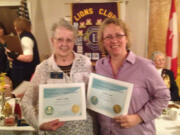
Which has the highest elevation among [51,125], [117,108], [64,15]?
[64,15]

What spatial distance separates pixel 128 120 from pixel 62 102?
1.41 ft

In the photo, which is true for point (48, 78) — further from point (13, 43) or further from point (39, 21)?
point (39, 21)

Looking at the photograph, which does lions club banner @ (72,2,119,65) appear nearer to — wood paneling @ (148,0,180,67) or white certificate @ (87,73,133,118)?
wood paneling @ (148,0,180,67)

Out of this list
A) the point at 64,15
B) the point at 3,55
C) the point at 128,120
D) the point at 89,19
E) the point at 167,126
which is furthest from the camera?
the point at 64,15

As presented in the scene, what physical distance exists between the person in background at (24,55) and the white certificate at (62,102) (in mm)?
1593

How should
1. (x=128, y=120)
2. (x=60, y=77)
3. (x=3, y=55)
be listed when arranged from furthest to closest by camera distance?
(x=3, y=55)
(x=60, y=77)
(x=128, y=120)

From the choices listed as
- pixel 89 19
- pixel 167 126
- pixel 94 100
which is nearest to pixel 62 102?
pixel 94 100

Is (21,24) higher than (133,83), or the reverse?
(21,24)

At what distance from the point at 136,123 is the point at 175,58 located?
2.44m

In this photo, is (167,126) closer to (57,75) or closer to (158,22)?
(57,75)

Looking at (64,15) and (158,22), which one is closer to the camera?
(158,22)

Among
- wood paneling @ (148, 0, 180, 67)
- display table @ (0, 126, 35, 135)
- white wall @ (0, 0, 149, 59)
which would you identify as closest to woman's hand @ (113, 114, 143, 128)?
display table @ (0, 126, 35, 135)

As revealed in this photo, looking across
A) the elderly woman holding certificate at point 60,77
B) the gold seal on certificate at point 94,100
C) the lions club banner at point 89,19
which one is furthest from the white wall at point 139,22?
the gold seal on certificate at point 94,100

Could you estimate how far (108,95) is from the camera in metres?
1.10
